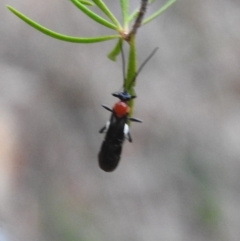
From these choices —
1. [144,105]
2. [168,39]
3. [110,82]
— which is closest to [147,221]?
[144,105]

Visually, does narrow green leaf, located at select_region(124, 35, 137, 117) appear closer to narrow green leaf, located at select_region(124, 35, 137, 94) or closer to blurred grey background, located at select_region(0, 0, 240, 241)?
narrow green leaf, located at select_region(124, 35, 137, 94)

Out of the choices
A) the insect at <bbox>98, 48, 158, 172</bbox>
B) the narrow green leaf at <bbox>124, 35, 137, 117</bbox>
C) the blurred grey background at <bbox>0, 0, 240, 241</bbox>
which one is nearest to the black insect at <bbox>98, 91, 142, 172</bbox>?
the insect at <bbox>98, 48, 158, 172</bbox>

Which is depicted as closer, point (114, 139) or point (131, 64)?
point (131, 64)

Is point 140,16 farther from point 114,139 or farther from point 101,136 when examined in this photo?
point 101,136

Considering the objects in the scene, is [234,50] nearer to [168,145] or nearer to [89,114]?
[168,145]

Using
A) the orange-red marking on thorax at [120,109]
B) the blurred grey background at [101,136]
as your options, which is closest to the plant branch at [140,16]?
the orange-red marking on thorax at [120,109]

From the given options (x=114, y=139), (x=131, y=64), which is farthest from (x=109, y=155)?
(x=131, y=64)

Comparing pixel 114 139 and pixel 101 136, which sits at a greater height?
pixel 101 136

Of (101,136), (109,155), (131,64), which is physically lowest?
(131,64)

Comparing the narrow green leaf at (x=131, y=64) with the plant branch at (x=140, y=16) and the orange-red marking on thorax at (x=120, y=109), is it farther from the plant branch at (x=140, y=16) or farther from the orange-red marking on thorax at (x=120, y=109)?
the orange-red marking on thorax at (x=120, y=109)
